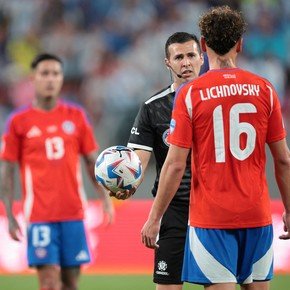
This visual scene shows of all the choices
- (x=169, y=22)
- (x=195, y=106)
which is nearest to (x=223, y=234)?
(x=195, y=106)

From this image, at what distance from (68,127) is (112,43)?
685 centimetres

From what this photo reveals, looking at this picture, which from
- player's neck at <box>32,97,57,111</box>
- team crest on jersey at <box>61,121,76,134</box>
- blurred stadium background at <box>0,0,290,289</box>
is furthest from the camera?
blurred stadium background at <box>0,0,290,289</box>

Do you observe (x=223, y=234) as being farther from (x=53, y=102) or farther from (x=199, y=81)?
(x=53, y=102)

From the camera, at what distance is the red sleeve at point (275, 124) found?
4641 mm

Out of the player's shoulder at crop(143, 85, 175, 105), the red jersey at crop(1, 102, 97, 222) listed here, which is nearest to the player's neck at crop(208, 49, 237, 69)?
the player's shoulder at crop(143, 85, 175, 105)

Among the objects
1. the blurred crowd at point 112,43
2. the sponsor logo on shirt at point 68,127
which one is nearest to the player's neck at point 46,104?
the sponsor logo on shirt at point 68,127

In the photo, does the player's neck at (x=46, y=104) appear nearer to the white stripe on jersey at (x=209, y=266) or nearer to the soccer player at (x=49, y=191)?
the soccer player at (x=49, y=191)

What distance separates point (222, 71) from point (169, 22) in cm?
971

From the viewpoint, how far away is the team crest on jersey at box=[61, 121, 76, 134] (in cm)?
765

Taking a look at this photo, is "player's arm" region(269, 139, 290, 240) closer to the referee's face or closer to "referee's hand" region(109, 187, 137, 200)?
"referee's hand" region(109, 187, 137, 200)

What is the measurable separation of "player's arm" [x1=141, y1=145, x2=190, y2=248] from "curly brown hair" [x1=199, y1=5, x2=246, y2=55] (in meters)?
0.58

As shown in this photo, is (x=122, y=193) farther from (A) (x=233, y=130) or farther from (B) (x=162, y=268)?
(A) (x=233, y=130)

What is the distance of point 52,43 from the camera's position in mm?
14391

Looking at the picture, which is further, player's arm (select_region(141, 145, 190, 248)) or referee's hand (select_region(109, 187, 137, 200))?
referee's hand (select_region(109, 187, 137, 200))
